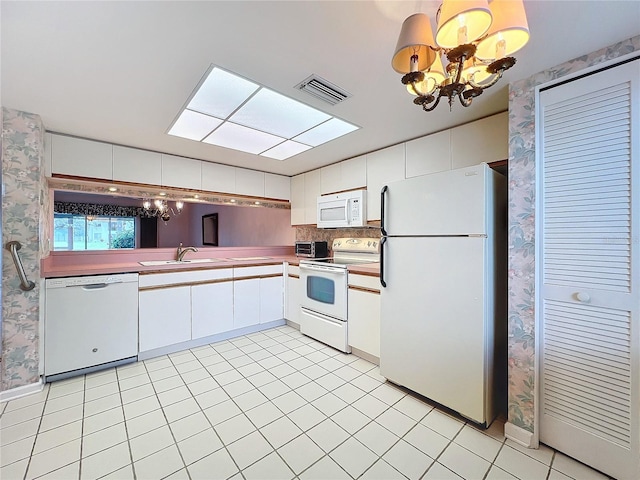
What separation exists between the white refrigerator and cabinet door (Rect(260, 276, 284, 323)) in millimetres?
1806

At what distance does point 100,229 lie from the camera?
2.93 meters

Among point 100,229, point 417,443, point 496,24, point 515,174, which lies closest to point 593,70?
point 515,174

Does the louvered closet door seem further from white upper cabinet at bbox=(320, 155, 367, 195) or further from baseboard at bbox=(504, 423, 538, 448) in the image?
white upper cabinet at bbox=(320, 155, 367, 195)

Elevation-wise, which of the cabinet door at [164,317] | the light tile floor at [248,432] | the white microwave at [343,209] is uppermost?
the white microwave at [343,209]

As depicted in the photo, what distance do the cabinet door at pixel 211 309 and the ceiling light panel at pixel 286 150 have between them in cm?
157

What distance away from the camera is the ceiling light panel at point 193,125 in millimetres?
Answer: 2182

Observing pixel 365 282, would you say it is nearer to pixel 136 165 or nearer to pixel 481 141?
pixel 481 141

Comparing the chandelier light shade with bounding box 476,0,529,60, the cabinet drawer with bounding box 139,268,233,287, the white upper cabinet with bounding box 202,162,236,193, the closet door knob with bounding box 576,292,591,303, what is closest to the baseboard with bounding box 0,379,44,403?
the cabinet drawer with bounding box 139,268,233,287

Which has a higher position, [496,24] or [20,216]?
[496,24]

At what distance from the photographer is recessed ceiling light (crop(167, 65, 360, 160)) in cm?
181

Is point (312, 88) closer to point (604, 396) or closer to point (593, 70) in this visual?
point (593, 70)

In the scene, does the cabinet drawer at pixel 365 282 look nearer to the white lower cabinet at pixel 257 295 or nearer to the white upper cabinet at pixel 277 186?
the white lower cabinet at pixel 257 295

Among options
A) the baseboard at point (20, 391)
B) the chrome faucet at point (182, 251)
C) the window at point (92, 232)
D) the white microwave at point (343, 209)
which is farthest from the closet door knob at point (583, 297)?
the window at point (92, 232)

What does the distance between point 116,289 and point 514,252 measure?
3202mm
